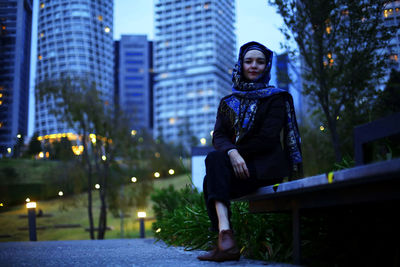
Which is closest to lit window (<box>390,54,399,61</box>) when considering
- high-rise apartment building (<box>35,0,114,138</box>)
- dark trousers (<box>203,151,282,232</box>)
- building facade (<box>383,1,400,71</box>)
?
building facade (<box>383,1,400,71</box>)

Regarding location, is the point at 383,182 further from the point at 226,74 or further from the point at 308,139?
the point at 226,74

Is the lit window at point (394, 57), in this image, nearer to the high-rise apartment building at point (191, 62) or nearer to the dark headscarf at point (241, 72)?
the dark headscarf at point (241, 72)

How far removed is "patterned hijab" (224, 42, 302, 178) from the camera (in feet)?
8.30

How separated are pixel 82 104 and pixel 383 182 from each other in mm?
14487

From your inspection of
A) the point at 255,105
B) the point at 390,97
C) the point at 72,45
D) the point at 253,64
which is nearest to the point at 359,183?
the point at 255,105

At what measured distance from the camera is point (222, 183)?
2279mm

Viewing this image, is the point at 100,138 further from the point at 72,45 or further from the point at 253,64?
the point at 253,64

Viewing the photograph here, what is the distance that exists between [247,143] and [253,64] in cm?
58

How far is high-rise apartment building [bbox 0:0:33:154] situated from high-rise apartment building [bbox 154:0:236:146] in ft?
268

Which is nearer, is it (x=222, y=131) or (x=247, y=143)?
(x=247, y=143)

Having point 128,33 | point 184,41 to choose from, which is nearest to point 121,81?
point 128,33

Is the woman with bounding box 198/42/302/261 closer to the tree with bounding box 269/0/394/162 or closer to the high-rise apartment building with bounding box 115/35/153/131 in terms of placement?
the tree with bounding box 269/0/394/162

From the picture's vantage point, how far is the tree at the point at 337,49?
5508 mm

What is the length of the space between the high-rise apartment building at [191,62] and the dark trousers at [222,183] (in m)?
82.3
